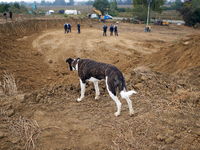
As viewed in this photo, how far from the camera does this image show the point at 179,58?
30.7ft

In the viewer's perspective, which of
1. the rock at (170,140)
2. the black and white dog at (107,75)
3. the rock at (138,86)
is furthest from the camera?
the rock at (138,86)

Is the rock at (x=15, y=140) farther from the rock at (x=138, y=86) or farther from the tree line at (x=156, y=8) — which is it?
the tree line at (x=156, y=8)

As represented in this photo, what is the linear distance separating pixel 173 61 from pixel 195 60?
4.31ft

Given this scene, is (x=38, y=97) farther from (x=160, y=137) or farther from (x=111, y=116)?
(x=160, y=137)

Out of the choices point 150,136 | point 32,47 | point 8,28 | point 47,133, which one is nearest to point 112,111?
point 150,136

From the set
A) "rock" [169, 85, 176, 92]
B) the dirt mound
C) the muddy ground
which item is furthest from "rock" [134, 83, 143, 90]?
the dirt mound

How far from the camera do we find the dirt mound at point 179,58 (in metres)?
8.42

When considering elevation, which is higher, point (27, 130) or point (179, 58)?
point (179, 58)

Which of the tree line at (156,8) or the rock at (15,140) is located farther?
the tree line at (156,8)

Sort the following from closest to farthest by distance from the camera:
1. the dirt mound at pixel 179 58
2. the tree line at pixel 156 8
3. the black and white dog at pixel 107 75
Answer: the black and white dog at pixel 107 75 < the dirt mound at pixel 179 58 < the tree line at pixel 156 8

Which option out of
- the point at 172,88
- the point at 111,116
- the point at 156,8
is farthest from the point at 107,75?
the point at 156,8

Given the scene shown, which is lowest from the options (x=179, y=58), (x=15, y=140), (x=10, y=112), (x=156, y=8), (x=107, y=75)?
(x=15, y=140)

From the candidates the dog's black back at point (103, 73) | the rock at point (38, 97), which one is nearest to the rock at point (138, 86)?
the dog's black back at point (103, 73)

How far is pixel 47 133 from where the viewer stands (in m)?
4.18
